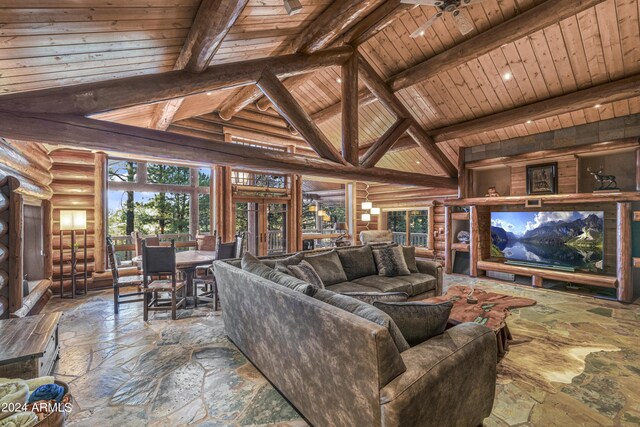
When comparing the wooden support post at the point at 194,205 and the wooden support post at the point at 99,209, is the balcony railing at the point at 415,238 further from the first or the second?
the wooden support post at the point at 99,209

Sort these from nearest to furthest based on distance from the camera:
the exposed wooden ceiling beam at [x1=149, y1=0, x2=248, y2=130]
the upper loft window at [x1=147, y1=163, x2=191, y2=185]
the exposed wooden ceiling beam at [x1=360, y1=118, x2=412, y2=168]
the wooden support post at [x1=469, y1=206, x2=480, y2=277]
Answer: the exposed wooden ceiling beam at [x1=149, y1=0, x2=248, y2=130], the exposed wooden ceiling beam at [x1=360, y1=118, x2=412, y2=168], the wooden support post at [x1=469, y1=206, x2=480, y2=277], the upper loft window at [x1=147, y1=163, x2=191, y2=185]

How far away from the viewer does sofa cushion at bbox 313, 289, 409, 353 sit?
1460 mm

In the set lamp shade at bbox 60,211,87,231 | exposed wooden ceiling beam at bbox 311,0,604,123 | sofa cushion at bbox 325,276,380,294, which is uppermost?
exposed wooden ceiling beam at bbox 311,0,604,123

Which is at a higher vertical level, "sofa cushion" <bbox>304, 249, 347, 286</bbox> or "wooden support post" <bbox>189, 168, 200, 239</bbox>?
"wooden support post" <bbox>189, 168, 200, 239</bbox>

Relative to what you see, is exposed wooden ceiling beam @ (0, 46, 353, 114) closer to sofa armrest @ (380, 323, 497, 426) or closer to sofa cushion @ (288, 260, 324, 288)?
sofa cushion @ (288, 260, 324, 288)

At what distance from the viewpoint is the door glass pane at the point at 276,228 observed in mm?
7510

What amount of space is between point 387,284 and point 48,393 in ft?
11.0

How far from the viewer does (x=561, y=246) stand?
17.7 feet

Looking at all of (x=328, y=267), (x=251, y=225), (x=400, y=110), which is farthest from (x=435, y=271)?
(x=251, y=225)

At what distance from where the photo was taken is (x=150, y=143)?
337 cm

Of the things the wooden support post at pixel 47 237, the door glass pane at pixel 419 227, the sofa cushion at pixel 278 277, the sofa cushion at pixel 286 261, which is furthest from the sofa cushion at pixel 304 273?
the door glass pane at pixel 419 227

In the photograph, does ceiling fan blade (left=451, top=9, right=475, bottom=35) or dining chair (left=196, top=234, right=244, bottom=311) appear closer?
ceiling fan blade (left=451, top=9, right=475, bottom=35)

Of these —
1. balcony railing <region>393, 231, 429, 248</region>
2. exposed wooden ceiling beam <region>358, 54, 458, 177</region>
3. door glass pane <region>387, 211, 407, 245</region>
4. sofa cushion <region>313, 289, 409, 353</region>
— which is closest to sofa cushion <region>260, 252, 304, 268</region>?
sofa cushion <region>313, 289, 409, 353</region>

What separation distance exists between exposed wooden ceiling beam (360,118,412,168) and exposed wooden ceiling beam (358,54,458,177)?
21 centimetres
